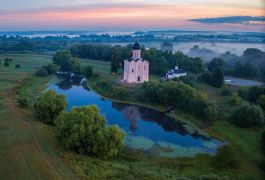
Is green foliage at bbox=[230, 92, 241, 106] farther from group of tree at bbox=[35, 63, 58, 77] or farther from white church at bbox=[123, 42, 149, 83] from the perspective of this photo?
group of tree at bbox=[35, 63, 58, 77]

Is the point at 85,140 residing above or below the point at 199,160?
above

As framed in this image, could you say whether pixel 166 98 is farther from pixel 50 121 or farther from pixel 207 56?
pixel 207 56

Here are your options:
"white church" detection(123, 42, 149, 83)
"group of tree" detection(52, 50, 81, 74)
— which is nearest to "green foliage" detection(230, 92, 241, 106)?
"white church" detection(123, 42, 149, 83)

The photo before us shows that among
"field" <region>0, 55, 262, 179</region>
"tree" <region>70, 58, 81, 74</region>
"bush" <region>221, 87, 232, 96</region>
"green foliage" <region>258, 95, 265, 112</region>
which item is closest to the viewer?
"field" <region>0, 55, 262, 179</region>

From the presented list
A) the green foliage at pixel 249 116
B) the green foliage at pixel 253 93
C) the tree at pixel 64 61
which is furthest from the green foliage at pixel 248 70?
the tree at pixel 64 61

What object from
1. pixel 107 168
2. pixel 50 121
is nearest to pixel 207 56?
pixel 50 121

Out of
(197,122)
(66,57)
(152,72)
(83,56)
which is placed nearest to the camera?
(197,122)

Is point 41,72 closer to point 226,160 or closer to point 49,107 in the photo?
point 49,107
